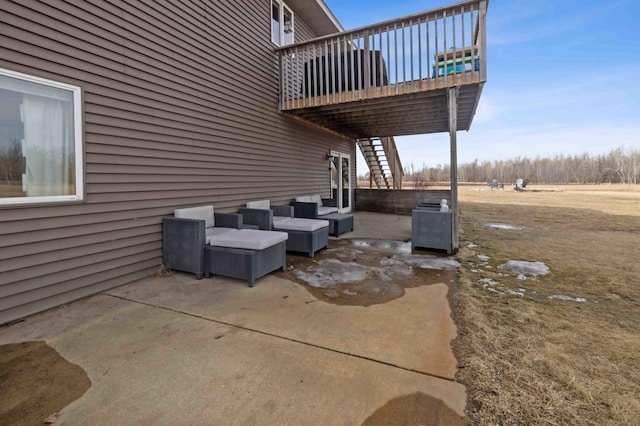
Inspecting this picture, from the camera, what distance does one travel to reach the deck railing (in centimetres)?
468

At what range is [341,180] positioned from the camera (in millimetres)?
10188

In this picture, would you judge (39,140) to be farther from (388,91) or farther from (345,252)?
(388,91)

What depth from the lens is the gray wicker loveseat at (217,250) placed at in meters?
3.51

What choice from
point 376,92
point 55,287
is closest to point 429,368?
point 55,287

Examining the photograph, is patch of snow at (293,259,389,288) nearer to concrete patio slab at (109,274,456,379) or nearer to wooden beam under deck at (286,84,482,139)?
concrete patio slab at (109,274,456,379)

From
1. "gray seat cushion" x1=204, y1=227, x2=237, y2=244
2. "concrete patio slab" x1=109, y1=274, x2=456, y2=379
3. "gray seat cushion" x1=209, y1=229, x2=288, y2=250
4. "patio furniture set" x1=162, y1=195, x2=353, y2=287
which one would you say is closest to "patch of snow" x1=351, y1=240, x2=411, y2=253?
"concrete patio slab" x1=109, y1=274, x2=456, y2=379

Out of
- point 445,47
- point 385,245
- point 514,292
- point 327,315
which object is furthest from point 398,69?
point 327,315

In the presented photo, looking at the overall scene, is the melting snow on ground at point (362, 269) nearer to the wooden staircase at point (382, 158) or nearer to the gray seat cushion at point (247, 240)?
the gray seat cushion at point (247, 240)

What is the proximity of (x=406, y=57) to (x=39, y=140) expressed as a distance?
5.36m

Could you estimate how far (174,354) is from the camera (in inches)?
80.4

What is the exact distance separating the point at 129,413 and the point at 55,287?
2117 mm

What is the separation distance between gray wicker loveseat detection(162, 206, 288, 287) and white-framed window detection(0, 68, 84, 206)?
1135 millimetres

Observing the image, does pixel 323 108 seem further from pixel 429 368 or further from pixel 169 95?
pixel 429 368

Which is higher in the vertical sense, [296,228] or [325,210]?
[325,210]
